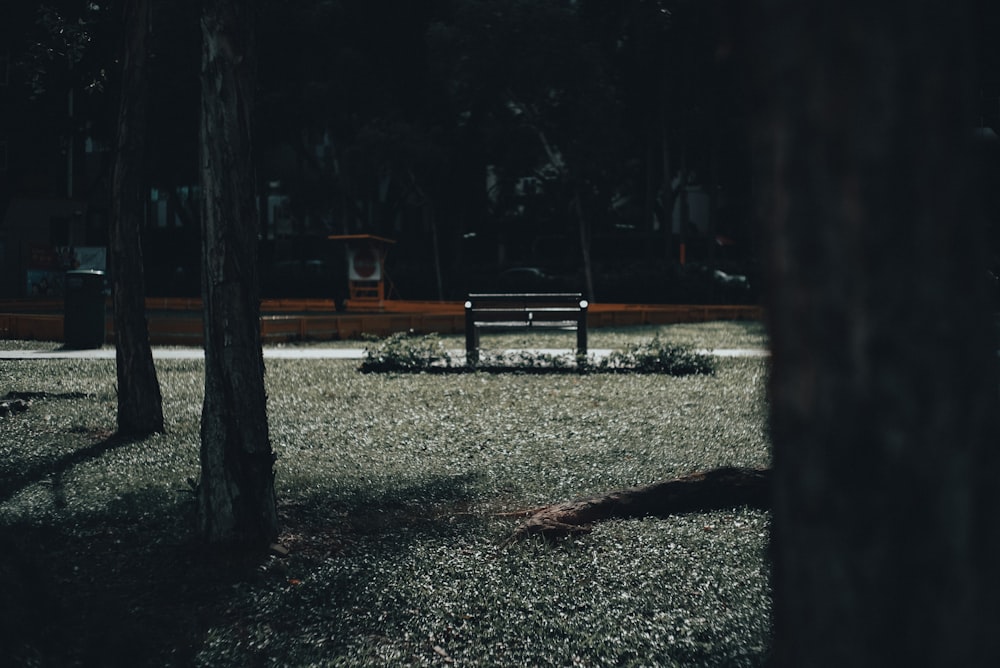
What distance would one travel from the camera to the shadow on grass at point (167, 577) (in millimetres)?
4164

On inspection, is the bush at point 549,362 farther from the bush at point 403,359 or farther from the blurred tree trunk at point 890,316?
the blurred tree trunk at point 890,316

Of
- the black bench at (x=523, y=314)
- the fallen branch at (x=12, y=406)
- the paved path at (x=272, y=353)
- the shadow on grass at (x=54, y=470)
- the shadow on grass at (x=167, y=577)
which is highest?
the black bench at (x=523, y=314)

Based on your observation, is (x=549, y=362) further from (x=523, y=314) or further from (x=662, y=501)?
(x=662, y=501)

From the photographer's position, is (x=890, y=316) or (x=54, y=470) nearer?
(x=890, y=316)

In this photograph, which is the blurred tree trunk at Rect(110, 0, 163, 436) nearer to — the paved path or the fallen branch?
the fallen branch

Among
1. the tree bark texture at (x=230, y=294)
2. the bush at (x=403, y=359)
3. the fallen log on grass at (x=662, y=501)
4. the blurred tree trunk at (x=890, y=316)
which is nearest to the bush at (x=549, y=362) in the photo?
the bush at (x=403, y=359)

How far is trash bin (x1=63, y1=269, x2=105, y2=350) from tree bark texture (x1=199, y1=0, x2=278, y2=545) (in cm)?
1361

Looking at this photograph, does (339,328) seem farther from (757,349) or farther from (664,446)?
(664,446)

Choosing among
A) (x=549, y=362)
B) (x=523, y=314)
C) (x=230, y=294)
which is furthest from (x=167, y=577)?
(x=523, y=314)

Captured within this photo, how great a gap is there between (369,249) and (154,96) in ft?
40.6

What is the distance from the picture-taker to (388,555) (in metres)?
5.36

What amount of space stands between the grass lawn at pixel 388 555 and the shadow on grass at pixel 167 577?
14 mm

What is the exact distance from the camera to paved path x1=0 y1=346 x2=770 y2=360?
16.0 m

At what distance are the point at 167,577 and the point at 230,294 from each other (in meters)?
1.42
